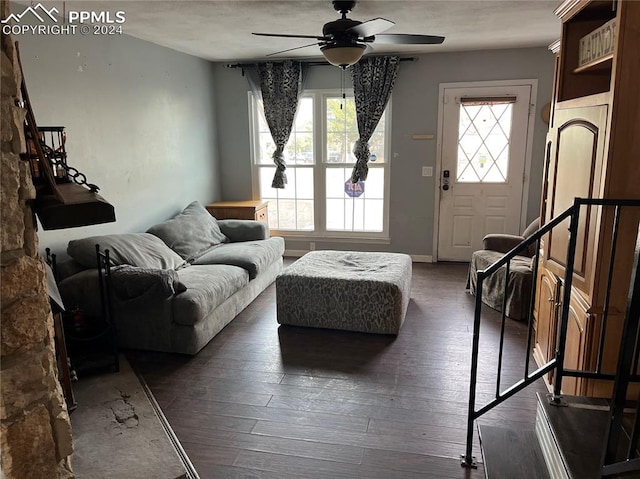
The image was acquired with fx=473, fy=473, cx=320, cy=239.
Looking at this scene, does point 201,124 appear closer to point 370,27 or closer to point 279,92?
point 279,92

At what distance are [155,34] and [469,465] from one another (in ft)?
13.6

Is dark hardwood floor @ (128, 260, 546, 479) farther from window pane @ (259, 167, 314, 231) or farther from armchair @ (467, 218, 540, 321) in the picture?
window pane @ (259, 167, 314, 231)

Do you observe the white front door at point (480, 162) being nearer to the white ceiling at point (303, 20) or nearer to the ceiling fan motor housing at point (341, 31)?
the white ceiling at point (303, 20)

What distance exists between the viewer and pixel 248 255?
14.6ft

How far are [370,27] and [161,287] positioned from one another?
2.20 metres

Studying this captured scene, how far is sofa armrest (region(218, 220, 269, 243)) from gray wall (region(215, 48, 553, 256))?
46.3 inches

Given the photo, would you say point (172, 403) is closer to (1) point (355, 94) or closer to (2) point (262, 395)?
(2) point (262, 395)

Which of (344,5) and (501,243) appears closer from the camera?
(344,5)

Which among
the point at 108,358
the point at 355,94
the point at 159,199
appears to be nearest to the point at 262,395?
the point at 108,358

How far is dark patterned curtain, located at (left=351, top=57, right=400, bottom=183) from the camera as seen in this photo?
543cm

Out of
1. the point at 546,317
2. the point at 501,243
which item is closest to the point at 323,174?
the point at 501,243

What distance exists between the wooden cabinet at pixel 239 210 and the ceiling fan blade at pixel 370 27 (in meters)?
2.96

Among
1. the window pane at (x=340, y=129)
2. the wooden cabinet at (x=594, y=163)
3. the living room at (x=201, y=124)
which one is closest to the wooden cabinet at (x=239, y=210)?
the living room at (x=201, y=124)

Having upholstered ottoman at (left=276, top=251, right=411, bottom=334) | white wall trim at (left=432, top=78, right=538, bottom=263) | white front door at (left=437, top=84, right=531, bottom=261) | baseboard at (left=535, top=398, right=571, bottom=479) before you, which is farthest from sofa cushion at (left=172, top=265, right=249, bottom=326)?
white front door at (left=437, top=84, right=531, bottom=261)
